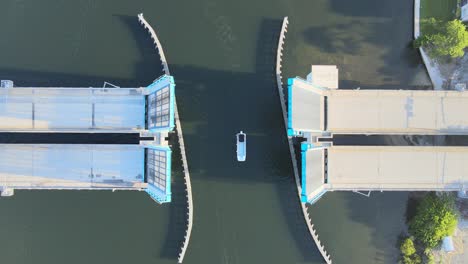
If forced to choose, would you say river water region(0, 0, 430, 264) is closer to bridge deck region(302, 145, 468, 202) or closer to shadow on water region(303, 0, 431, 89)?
shadow on water region(303, 0, 431, 89)

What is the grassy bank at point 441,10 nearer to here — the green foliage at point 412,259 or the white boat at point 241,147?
the white boat at point 241,147

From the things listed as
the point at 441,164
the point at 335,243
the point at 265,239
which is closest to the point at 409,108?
the point at 441,164

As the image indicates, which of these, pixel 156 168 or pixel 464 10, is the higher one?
pixel 464 10

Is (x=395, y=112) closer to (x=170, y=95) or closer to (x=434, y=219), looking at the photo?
(x=434, y=219)

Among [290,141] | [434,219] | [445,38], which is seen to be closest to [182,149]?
[290,141]

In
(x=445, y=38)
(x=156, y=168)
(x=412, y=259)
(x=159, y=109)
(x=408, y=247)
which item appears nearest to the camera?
(x=159, y=109)

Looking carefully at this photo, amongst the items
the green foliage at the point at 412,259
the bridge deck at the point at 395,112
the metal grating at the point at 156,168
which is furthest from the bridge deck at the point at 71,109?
the green foliage at the point at 412,259
